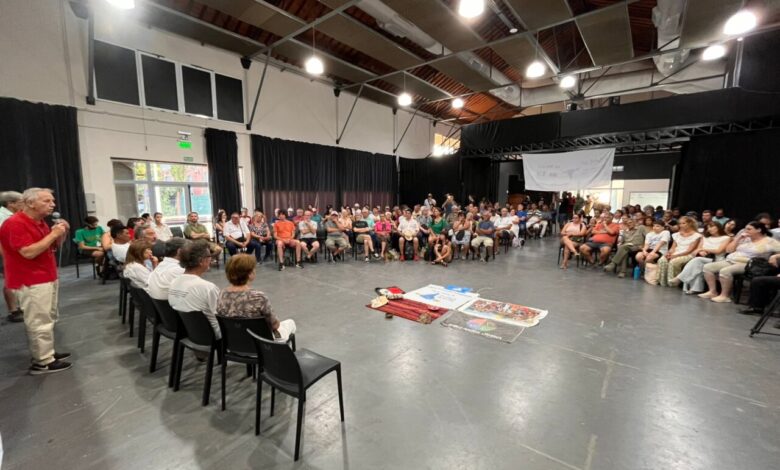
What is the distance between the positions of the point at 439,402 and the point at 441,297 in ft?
7.05

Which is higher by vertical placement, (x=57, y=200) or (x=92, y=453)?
(x=57, y=200)

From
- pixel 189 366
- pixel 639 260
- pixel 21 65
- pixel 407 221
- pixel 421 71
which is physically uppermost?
pixel 421 71

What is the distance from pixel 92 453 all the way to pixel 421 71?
10.0 meters

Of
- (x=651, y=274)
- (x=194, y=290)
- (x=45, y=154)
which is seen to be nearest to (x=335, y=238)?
(x=194, y=290)

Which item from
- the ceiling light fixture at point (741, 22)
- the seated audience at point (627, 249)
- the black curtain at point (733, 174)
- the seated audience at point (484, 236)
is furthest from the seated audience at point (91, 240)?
the black curtain at point (733, 174)

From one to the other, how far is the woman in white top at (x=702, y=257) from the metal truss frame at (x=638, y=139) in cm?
344

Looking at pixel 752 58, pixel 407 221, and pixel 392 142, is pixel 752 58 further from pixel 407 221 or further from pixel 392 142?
pixel 392 142

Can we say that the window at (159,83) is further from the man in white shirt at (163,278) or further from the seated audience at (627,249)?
the seated audience at (627,249)

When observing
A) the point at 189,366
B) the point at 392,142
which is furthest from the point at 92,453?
the point at 392,142

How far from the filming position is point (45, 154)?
18.1 ft

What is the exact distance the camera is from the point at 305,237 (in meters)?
6.55

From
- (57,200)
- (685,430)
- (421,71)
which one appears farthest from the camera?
(421,71)

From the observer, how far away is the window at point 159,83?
21.0ft

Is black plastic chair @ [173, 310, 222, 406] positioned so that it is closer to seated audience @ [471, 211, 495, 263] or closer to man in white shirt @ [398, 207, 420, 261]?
man in white shirt @ [398, 207, 420, 261]
